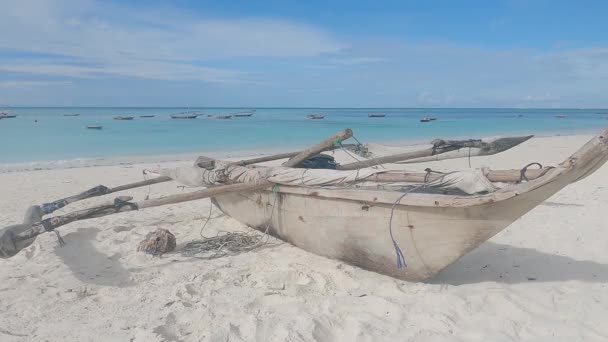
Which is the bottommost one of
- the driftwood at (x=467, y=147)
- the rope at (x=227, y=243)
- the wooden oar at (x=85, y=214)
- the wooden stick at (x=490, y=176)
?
the rope at (x=227, y=243)

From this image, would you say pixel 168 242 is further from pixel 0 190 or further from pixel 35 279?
pixel 0 190

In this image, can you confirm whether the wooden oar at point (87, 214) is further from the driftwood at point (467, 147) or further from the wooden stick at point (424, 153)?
the driftwood at point (467, 147)

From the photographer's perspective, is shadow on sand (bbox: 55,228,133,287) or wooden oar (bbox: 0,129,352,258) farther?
shadow on sand (bbox: 55,228,133,287)

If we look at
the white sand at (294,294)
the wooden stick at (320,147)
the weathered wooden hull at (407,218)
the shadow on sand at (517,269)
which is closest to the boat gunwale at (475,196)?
the weathered wooden hull at (407,218)

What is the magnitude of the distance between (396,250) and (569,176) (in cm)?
A: 118

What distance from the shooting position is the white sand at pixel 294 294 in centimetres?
280

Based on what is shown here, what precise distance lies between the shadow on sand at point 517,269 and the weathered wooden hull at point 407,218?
454 mm

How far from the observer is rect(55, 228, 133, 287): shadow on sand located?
3.69 metres

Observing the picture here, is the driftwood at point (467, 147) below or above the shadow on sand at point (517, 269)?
above

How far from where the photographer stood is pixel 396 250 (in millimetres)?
3246

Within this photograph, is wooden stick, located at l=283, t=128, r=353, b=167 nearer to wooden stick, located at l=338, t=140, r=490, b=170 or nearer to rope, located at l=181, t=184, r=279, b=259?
wooden stick, located at l=338, t=140, r=490, b=170

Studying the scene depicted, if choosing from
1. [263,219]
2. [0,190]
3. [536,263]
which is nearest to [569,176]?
[536,263]

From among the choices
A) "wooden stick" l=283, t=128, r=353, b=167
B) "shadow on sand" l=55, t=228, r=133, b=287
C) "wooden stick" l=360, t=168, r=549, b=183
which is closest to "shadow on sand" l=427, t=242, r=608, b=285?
"wooden stick" l=360, t=168, r=549, b=183

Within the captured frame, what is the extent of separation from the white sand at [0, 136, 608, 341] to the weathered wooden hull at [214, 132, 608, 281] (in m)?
0.17
